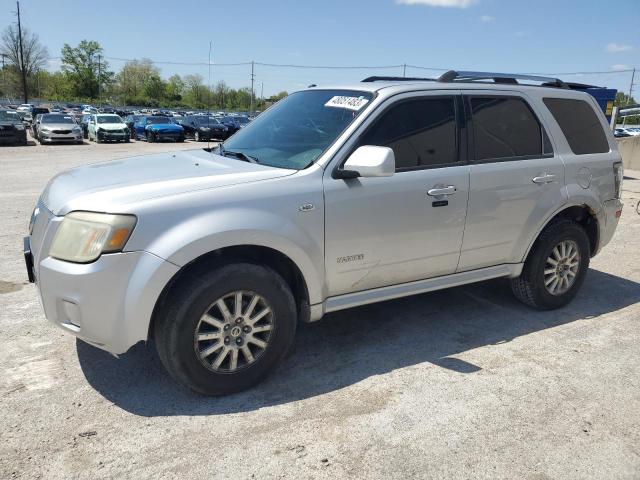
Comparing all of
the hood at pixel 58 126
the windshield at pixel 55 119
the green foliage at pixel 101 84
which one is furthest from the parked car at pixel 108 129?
the green foliage at pixel 101 84

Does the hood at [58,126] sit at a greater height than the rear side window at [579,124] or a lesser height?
lesser

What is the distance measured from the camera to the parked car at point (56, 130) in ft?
83.4

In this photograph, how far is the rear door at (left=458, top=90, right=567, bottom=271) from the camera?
3998 mm

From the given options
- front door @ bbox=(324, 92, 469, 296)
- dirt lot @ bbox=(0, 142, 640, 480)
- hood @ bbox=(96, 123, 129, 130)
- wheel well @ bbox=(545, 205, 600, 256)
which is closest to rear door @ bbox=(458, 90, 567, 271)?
front door @ bbox=(324, 92, 469, 296)

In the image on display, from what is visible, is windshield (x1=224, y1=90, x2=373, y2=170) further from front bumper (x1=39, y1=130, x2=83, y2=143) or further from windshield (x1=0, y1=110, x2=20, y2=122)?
windshield (x1=0, y1=110, x2=20, y2=122)

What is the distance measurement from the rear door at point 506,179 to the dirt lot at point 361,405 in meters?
0.72

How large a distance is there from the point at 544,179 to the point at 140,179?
3.11 metres

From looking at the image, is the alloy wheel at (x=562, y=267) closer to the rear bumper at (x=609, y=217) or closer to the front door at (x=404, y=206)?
the rear bumper at (x=609, y=217)

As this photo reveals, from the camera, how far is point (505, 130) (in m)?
4.21

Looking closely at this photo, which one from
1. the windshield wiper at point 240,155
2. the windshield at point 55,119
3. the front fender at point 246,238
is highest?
the windshield at point 55,119

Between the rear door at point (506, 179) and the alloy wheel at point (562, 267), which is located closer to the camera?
the rear door at point (506, 179)

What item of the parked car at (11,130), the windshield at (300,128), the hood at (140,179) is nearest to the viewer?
the hood at (140,179)

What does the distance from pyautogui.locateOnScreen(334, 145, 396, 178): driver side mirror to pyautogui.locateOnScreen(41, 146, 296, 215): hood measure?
391mm

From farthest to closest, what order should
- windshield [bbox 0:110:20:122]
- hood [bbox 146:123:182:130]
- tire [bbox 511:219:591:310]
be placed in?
Answer: 1. hood [bbox 146:123:182:130]
2. windshield [bbox 0:110:20:122]
3. tire [bbox 511:219:591:310]
